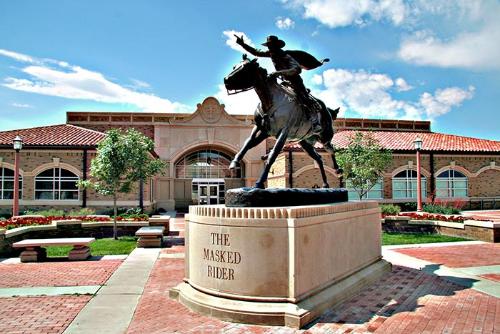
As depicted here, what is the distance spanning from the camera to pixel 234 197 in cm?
690

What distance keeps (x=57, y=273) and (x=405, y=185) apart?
971 inches

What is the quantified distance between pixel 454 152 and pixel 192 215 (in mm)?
27230

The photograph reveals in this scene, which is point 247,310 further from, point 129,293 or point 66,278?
point 66,278

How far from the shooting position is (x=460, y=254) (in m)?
11.7

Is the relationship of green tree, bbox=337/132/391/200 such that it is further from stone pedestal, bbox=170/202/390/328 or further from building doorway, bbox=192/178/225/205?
building doorway, bbox=192/178/225/205

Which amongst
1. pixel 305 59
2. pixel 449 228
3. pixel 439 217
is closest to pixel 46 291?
pixel 305 59

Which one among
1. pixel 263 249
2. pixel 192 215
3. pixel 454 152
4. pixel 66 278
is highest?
pixel 454 152

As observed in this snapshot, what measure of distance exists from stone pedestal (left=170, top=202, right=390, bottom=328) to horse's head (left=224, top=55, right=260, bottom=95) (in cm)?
242

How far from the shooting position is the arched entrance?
3325 cm

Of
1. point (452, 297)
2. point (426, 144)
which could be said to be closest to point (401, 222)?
point (452, 297)

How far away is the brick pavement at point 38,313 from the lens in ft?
18.4

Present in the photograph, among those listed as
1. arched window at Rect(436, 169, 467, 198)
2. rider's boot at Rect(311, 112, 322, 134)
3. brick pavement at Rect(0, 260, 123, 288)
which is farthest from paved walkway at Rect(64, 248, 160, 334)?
arched window at Rect(436, 169, 467, 198)

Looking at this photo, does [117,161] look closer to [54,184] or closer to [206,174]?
[54,184]

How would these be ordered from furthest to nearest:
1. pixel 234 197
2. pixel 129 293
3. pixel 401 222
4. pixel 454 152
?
pixel 454 152 → pixel 401 222 → pixel 129 293 → pixel 234 197
